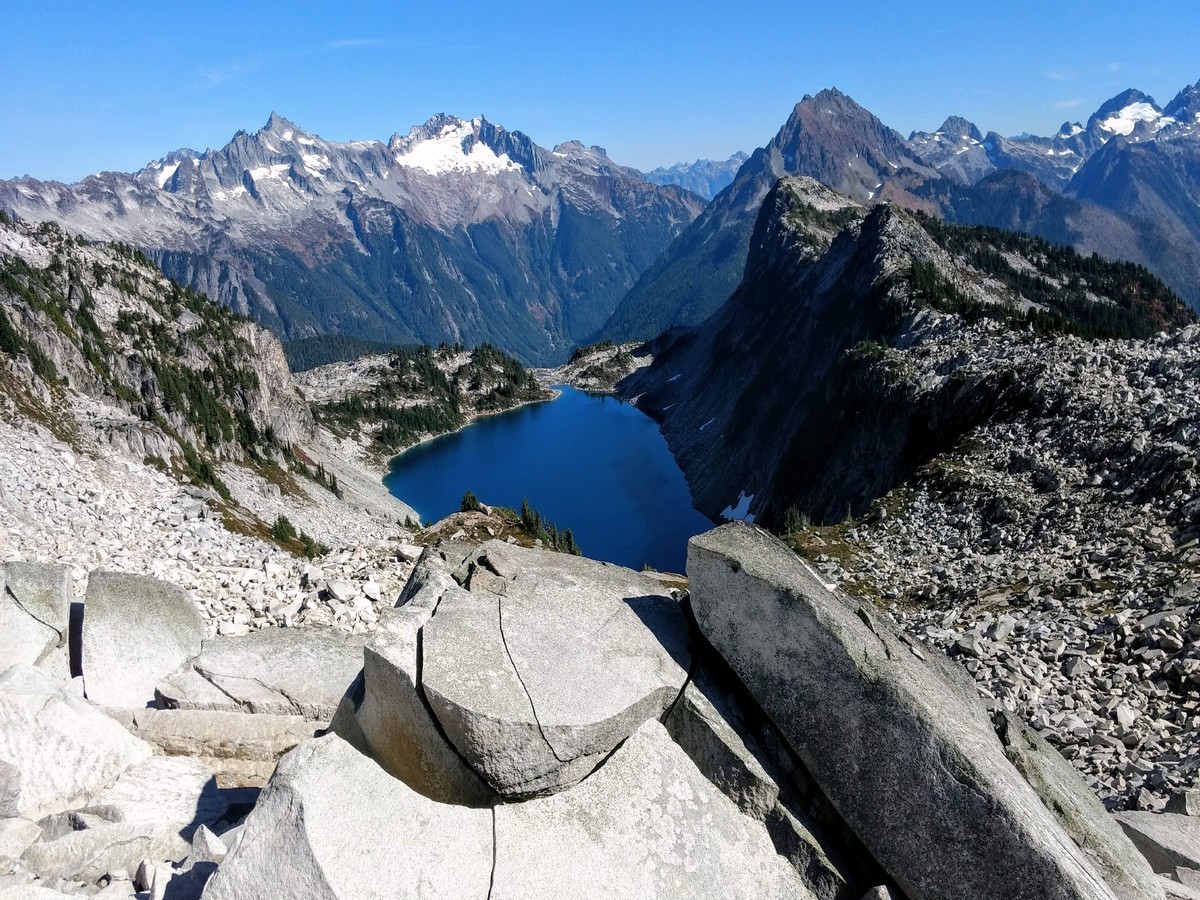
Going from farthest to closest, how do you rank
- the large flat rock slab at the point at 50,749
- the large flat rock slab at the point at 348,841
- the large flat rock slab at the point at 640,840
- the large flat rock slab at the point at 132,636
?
1. the large flat rock slab at the point at 132,636
2. the large flat rock slab at the point at 50,749
3. the large flat rock slab at the point at 640,840
4. the large flat rock slab at the point at 348,841

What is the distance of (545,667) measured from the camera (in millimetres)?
8344

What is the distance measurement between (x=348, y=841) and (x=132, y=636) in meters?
8.10

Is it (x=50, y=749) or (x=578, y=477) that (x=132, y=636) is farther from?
(x=578, y=477)

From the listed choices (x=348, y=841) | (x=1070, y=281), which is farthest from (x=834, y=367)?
(x=1070, y=281)

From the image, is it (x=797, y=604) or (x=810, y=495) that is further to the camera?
(x=810, y=495)

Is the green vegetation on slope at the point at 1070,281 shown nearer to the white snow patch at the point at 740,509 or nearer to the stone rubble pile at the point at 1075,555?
the white snow patch at the point at 740,509

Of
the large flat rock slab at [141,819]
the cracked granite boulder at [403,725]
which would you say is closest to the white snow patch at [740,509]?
the large flat rock slab at [141,819]

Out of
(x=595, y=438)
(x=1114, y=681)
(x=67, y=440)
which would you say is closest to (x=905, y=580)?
(x=1114, y=681)

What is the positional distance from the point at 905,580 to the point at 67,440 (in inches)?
1675

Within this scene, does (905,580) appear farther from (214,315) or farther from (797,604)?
(214,315)

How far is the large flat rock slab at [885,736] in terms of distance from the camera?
6855mm

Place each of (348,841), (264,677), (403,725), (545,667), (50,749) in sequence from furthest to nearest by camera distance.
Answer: (264,677), (50,749), (545,667), (403,725), (348,841)

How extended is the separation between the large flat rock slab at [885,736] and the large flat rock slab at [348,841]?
350cm

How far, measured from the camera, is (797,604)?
8.09m
